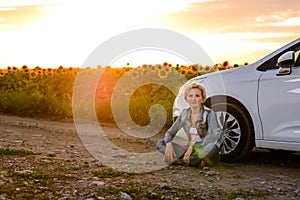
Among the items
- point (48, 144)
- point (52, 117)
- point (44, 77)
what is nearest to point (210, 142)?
point (48, 144)

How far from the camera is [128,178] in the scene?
19.9 feet

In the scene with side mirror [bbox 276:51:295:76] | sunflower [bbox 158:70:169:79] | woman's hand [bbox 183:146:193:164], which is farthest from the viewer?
sunflower [bbox 158:70:169:79]

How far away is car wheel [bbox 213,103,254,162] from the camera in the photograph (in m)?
7.05

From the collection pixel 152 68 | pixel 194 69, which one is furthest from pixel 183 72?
pixel 152 68

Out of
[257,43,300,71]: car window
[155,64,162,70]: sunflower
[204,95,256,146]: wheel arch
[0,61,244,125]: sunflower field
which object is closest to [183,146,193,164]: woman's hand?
[204,95,256,146]: wheel arch

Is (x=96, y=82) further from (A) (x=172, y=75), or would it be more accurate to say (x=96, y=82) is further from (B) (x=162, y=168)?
(B) (x=162, y=168)

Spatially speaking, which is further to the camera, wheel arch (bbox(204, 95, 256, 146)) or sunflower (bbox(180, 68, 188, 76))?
sunflower (bbox(180, 68, 188, 76))

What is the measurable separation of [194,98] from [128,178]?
1.42 m

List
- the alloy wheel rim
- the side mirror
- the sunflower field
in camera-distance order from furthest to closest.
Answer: the sunflower field < the alloy wheel rim < the side mirror

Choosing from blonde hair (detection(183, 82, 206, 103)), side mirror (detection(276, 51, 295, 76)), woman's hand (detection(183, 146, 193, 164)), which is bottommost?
woman's hand (detection(183, 146, 193, 164))

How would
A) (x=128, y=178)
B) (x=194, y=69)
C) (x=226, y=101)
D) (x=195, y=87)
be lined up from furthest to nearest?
(x=194, y=69), (x=226, y=101), (x=195, y=87), (x=128, y=178)

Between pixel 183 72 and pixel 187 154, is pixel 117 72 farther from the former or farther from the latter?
pixel 187 154

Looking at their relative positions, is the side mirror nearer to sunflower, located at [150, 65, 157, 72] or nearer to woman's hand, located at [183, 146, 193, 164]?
woman's hand, located at [183, 146, 193, 164]

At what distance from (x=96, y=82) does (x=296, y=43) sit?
317 inches
